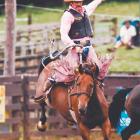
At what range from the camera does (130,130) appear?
612 inches

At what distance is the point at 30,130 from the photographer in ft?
59.8

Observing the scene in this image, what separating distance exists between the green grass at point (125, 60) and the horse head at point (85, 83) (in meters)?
12.6

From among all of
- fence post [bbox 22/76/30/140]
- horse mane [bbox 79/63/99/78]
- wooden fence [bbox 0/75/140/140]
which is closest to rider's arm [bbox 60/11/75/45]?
horse mane [bbox 79/63/99/78]

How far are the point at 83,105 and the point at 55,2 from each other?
3211cm

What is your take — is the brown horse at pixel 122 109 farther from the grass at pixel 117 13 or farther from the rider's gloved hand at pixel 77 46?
the grass at pixel 117 13

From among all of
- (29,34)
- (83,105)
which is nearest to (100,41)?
(29,34)

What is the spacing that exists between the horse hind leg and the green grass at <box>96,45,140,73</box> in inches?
456

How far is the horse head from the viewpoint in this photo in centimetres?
1426

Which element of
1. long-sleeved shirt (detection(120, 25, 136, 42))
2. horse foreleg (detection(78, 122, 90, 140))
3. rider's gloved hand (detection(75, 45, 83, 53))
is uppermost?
rider's gloved hand (detection(75, 45, 83, 53))

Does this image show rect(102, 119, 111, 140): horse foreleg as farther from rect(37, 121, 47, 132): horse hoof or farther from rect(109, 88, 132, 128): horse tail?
rect(37, 121, 47, 132): horse hoof

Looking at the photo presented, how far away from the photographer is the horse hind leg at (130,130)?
50.7 ft

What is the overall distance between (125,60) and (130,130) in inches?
566

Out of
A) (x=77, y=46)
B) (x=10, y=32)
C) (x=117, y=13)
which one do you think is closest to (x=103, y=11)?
(x=117, y=13)

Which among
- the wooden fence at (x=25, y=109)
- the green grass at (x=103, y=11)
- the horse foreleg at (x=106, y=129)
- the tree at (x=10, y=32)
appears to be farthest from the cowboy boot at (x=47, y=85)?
the green grass at (x=103, y=11)
